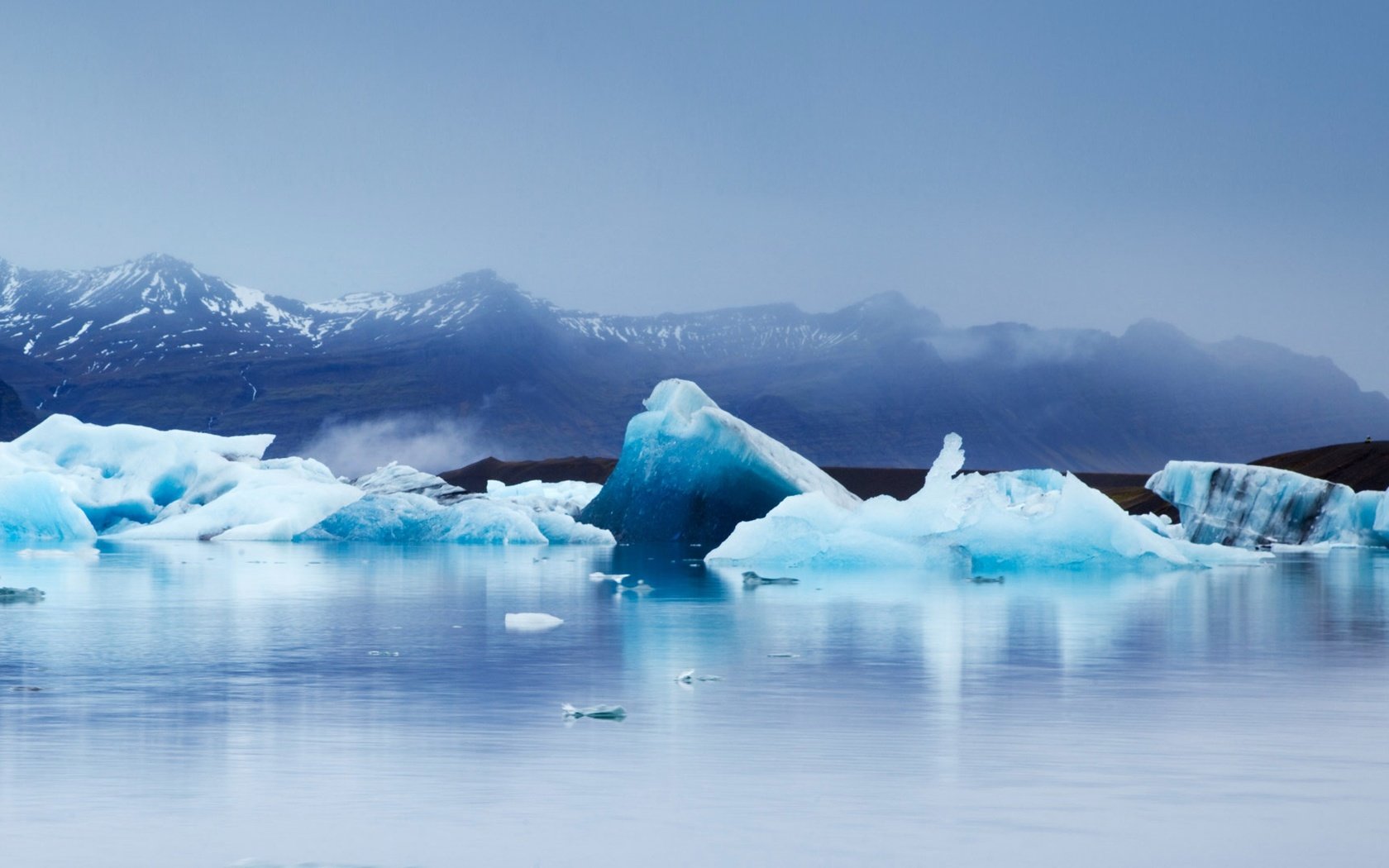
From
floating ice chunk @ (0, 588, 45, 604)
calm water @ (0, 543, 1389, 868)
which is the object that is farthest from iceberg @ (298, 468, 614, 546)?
calm water @ (0, 543, 1389, 868)

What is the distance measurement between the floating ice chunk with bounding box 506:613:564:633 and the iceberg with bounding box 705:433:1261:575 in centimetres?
904

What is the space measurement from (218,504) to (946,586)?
64.0ft

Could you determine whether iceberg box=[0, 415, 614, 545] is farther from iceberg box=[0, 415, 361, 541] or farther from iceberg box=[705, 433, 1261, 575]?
iceberg box=[705, 433, 1261, 575]

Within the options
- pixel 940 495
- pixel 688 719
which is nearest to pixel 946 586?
pixel 940 495

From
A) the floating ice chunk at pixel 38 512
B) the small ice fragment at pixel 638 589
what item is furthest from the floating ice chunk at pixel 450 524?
the small ice fragment at pixel 638 589

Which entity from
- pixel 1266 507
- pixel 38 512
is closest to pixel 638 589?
pixel 38 512

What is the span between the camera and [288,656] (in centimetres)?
909

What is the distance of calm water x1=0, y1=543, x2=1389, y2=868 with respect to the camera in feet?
13.9

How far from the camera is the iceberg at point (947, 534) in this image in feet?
65.3

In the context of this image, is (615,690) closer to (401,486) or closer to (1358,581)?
(1358,581)

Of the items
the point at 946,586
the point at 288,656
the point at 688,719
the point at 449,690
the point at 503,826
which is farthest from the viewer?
the point at 946,586

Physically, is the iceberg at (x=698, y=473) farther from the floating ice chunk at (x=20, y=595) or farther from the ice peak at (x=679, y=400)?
the floating ice chunk at (x=20, y=595)

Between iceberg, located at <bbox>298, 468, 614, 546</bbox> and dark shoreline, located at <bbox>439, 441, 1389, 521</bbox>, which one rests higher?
dark shoreline, located at <bbox>439, 441, 1389, 521</bbox>

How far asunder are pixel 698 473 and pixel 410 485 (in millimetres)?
11912
